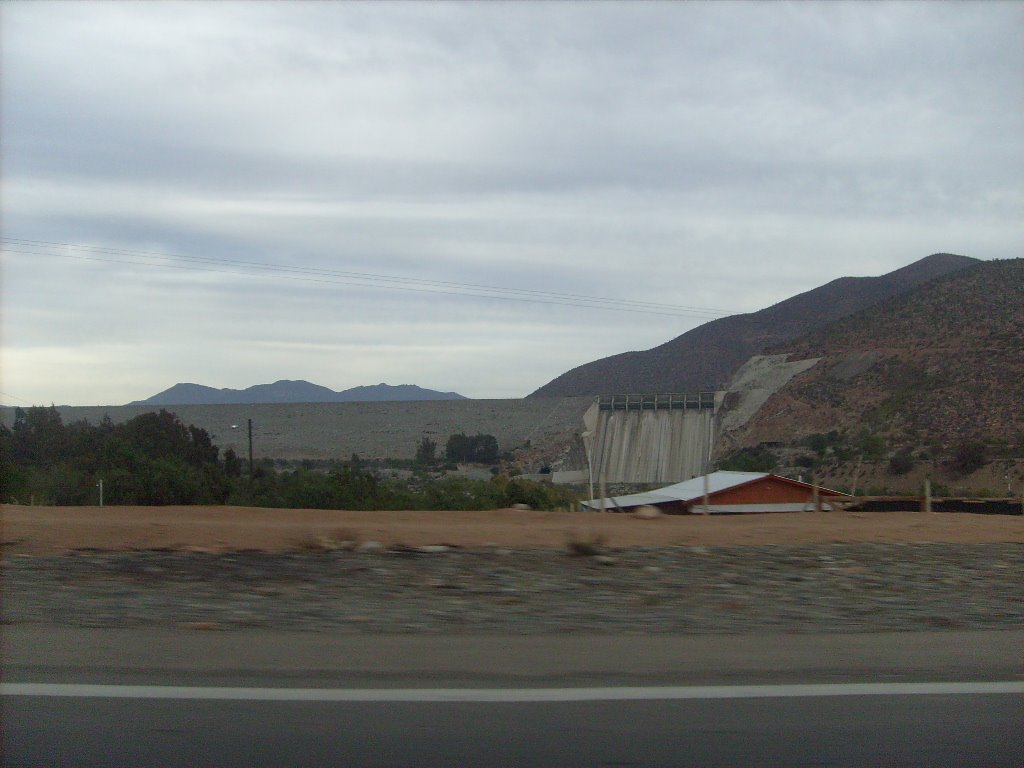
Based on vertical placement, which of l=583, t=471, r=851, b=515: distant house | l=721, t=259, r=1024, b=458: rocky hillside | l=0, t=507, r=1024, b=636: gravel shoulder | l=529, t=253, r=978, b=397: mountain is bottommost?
l=583, t=471, r=851, b=515: distant house

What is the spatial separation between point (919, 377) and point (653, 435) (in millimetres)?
20171

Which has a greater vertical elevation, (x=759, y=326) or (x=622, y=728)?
(x=759, y=326)

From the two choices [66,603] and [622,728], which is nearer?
[622,728]

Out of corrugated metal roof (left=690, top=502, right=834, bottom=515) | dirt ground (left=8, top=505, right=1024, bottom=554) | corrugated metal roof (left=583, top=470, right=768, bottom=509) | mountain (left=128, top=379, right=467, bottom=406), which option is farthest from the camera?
mountain (left=128, top=379, right=467, bottom=406)

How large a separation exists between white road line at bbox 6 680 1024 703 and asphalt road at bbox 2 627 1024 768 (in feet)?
0.08

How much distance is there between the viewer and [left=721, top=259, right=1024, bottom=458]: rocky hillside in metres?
66.7

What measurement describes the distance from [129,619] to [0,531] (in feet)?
22.4

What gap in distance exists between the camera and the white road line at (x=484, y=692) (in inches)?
270

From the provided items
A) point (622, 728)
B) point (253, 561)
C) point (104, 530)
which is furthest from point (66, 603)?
point (622, 728)

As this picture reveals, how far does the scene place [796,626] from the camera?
33.2 ft

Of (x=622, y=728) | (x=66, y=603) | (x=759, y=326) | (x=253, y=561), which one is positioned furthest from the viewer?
(x=759, y=326)

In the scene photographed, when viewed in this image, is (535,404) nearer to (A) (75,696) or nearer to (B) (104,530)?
(B) (104,530)

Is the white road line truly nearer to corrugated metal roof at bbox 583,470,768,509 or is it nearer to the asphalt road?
the asphalt road

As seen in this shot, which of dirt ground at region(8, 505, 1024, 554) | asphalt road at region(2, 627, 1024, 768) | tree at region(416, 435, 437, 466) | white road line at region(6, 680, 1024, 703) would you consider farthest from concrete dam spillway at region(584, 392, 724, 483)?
white road line at region(6, 680, 1024, 703)
